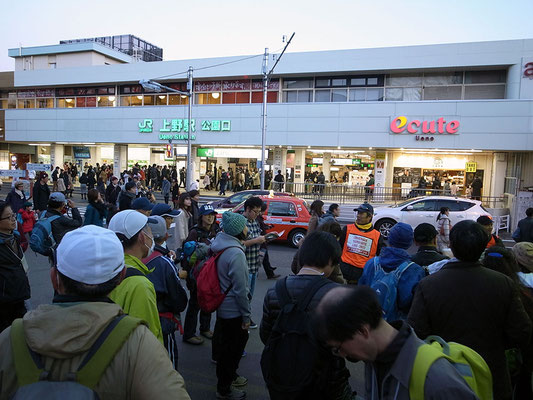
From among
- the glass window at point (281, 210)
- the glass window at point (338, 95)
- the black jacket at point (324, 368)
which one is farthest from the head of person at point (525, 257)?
the glass window at point (338, 95)

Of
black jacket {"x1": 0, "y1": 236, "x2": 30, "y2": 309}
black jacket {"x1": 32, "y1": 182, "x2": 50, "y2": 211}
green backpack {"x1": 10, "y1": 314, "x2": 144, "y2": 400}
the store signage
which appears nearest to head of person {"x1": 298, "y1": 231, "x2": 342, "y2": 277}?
green backpack {"x1": 10, "y1": 314, "x2": 144, "y2": 400}

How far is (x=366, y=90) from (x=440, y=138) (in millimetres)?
6007

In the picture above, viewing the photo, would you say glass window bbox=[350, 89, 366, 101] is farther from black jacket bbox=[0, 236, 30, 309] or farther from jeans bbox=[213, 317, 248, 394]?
black jacket bbox=[0, 236, 30, 309]

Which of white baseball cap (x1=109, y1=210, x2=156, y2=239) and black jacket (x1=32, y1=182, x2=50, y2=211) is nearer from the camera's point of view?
white baseball cap (x1=109, y1=210, x2=156, y2=239)

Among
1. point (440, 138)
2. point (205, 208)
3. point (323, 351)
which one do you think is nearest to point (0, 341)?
point (323, 351)

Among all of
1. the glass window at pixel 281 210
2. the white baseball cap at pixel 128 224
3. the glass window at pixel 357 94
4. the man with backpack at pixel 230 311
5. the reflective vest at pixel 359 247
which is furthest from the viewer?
the glass window at pixel 357 94

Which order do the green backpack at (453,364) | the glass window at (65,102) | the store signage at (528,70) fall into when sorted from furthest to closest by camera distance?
the glass window at (65,102)
the store signage at (528,70)
the green backpack at (453,364)

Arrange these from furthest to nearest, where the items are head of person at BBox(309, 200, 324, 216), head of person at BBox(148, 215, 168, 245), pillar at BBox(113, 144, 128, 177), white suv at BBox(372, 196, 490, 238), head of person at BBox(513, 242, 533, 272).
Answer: pillar at BBox(113, 144, 128, 177)
white suv at BBox(372, 196, 490, 238)
head of person at BBox(309, 200, 324, 216)
head of person at BBox(148, 215, 168, 245)
head of person at BBox(513, 242, 533, 272)

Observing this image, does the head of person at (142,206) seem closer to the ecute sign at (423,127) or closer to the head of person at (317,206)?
the head of person at (317,206)

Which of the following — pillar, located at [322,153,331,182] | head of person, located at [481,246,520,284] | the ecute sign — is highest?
the ecute sign

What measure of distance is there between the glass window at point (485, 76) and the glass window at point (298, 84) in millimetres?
10461

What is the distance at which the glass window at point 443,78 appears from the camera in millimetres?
25109

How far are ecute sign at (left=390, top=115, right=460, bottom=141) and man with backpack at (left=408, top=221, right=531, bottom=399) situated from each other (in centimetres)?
2398

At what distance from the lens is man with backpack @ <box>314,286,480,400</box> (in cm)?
149
